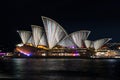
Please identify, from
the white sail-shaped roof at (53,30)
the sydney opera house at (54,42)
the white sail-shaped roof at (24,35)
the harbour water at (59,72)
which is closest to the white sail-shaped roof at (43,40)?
the sydney opera house at (54,42)

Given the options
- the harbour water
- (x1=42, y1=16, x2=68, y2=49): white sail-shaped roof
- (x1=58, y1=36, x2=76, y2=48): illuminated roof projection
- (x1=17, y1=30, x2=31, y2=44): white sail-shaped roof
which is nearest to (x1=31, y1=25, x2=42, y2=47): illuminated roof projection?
(x1=42, y1=16, x2=68, y2=49): white sail-shaped roof

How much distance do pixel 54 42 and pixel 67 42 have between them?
9574 mm

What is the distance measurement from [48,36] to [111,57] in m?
55.7

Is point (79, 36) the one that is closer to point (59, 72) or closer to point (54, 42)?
point (54, 42)

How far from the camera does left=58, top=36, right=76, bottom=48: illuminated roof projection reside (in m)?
164

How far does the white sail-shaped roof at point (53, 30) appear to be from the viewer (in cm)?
14606

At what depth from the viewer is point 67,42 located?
6683 inches

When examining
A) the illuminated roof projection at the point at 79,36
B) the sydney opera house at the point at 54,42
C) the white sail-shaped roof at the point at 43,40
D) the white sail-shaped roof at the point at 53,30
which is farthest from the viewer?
the white sail-shaped roof at the point at 43,40

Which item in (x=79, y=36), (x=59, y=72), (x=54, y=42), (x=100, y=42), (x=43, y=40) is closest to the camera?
(x=59, y=72)

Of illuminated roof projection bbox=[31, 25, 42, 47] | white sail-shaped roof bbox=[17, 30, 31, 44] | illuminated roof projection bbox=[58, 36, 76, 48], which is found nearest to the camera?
illuminated roof projection bbox=[31, 25, 42, 47]

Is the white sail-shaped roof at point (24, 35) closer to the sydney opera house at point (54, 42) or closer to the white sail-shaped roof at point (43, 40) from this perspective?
the sydney opera house at point (54, 42)

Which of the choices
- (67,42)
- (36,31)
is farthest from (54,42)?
(36,31)

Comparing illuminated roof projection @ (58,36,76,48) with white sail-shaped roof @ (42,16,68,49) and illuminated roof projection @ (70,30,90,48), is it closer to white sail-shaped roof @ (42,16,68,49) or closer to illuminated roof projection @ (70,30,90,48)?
illuminated roof projection @ (70,30,90,48)

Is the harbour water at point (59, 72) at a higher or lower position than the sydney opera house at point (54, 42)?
lower
